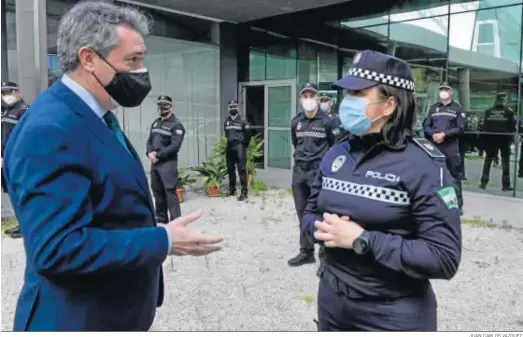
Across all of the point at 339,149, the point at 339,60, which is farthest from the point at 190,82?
the point at 339,149

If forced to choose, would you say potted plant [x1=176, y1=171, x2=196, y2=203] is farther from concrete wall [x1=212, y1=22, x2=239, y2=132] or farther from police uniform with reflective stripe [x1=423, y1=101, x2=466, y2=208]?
police uniform with reflective stripe [x1=423, y1=101, x2=466, y2=208]

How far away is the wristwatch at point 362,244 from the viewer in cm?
178

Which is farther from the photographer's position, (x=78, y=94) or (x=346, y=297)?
(x=346, y=297)

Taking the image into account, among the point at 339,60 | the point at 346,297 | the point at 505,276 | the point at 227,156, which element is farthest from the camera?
the point at 339,60

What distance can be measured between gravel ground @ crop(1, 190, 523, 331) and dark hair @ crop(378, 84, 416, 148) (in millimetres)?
2241

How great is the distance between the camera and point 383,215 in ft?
5.98

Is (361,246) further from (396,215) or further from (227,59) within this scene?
(227,59)

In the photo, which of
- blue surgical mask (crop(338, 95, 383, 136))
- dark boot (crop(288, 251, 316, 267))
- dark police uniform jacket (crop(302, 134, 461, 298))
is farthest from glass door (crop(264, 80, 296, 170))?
dark police uniform jacket (crop(302, 134, 461, 298))

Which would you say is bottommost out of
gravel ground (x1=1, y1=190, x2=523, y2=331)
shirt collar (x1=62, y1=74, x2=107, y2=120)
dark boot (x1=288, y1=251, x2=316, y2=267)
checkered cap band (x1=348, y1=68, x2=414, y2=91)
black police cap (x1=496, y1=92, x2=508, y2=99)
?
gravel ground (x1=1, y1=190, x2=523, y2=331)

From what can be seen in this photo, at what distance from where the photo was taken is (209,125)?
14156mm

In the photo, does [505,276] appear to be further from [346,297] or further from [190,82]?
[190,82]

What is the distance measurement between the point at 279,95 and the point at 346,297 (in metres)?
11.8

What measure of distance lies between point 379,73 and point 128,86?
1025 millimetres

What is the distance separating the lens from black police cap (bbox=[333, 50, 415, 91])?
1957 millimetres
